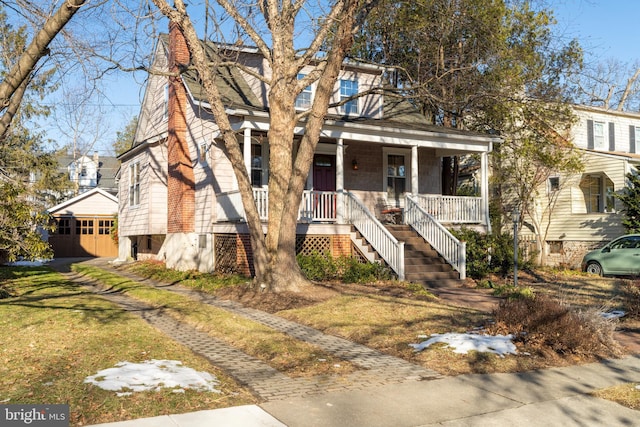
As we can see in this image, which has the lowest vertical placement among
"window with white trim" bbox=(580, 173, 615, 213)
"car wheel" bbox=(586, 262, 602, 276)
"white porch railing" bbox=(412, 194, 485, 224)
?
"car wheel" bbox=(586, 262, 602, 276)

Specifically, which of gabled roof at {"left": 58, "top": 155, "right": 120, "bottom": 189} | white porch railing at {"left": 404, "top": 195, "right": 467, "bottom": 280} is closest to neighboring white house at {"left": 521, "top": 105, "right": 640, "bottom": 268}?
white porch railing at {"left": 404, "top": 195, "right": 467, "bottom": 280}

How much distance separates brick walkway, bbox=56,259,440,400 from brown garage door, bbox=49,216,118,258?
2458 cm

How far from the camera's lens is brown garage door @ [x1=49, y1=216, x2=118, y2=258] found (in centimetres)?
3347

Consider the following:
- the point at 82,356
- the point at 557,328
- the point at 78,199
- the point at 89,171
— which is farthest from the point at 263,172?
the point at 89,171

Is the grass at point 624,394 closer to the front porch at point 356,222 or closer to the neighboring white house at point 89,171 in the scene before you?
the front porch at point 356,222

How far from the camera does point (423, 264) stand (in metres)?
16.3

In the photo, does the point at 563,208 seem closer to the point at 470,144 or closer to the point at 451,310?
the point at 470,144

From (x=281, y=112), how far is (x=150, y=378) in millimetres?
8397

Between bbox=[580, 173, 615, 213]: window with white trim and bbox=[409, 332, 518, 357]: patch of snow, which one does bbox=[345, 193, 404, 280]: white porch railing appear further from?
bbox=[580, 173, 615, 213]: window with white trim

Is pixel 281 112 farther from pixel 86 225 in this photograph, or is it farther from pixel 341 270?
pixel 86 225

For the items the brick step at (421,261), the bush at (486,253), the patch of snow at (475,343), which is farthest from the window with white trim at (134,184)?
the patch of snow at (475,343)

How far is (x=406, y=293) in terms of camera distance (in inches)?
523

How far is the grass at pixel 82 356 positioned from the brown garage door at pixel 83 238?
22.0 m

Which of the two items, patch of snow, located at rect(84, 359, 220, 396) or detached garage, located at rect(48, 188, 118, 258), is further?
detached garage, located at rect(48, 188, 118, 258)
